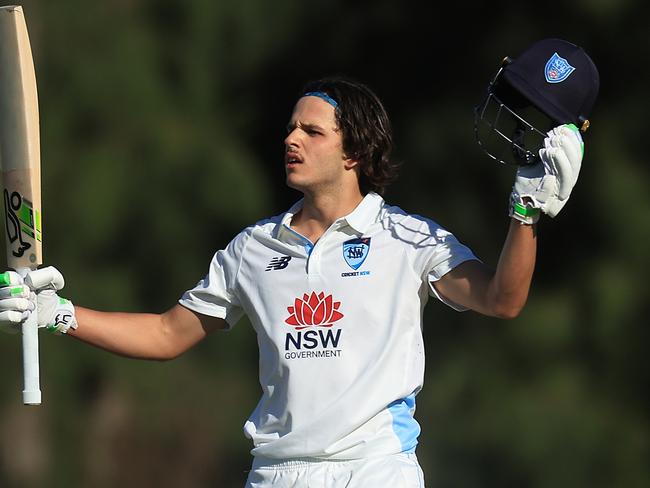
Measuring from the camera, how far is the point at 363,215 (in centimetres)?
472

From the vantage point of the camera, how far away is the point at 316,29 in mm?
→ 12203

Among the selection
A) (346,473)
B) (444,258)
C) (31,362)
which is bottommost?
(346,473)

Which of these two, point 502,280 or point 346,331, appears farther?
point 346,331

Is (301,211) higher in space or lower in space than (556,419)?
higher

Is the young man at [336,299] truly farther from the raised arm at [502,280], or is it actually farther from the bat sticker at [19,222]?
the bat sticker at [19,222]

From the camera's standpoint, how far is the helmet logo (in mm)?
4359

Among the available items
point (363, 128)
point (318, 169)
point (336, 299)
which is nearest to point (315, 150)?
point (318, 169)

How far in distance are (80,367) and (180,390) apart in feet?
2.38

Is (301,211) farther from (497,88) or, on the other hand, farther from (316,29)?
(316,29)

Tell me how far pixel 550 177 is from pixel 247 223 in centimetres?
708

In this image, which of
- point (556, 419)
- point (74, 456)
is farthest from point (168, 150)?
point (556, 419)

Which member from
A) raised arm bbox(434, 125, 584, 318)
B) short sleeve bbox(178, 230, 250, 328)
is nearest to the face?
short sleeve bbox(178, 230, 250, 328)

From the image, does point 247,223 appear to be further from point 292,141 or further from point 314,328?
point 314,328

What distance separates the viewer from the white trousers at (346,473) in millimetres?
4426
